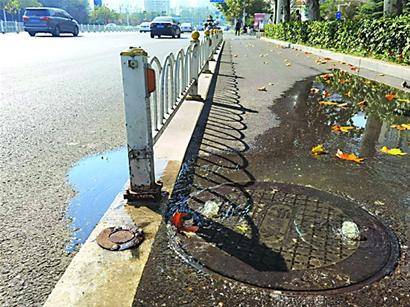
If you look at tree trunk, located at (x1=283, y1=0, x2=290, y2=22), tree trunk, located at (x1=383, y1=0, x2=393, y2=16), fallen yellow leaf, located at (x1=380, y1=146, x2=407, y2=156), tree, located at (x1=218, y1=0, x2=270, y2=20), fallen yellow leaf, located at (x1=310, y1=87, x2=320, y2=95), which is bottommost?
fallen yellow leaf, located at (x1=380, y1=146, x2=407, y2=156)

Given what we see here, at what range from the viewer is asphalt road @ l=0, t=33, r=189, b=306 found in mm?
2262

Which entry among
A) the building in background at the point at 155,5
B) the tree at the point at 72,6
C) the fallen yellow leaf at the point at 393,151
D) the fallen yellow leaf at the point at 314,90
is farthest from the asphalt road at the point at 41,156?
the building in background at the point at 155,5

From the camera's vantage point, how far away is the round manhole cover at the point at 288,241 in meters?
2.12

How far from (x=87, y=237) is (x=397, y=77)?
9.26 meters

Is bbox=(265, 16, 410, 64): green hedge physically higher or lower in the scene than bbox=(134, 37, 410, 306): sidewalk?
higher

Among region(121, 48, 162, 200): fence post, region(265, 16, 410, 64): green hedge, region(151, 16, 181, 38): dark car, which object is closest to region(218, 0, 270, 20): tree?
region(151, 16, 181, 38): dark car

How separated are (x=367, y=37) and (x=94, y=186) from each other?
12.4 m

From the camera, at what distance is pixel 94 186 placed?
353 centimetres

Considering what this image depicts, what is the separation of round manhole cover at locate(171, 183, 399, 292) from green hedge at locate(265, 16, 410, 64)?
9154 millimetres

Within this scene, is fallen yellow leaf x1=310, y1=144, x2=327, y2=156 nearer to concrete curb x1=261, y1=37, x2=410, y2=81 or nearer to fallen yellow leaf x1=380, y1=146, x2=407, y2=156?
fallen yellow leaf x1=380, y1=146, x2=407, y2=156

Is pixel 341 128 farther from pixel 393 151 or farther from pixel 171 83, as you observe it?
pixel 171 83

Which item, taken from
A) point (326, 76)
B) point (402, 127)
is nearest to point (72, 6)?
point (326, 76)

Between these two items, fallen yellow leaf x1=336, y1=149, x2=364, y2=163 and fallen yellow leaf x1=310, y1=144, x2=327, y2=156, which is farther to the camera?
fallen yellow leaf x1=310, y1=144, x2=327, y2=156

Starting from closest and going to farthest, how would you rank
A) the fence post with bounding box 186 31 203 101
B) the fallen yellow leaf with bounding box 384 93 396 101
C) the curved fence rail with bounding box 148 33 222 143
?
the curved fence rail with bounding box 148 33 222 143, the fence post with bounding box 186 31 203 101, the fallen yellow leaf with bounding box 384 93 396 101
